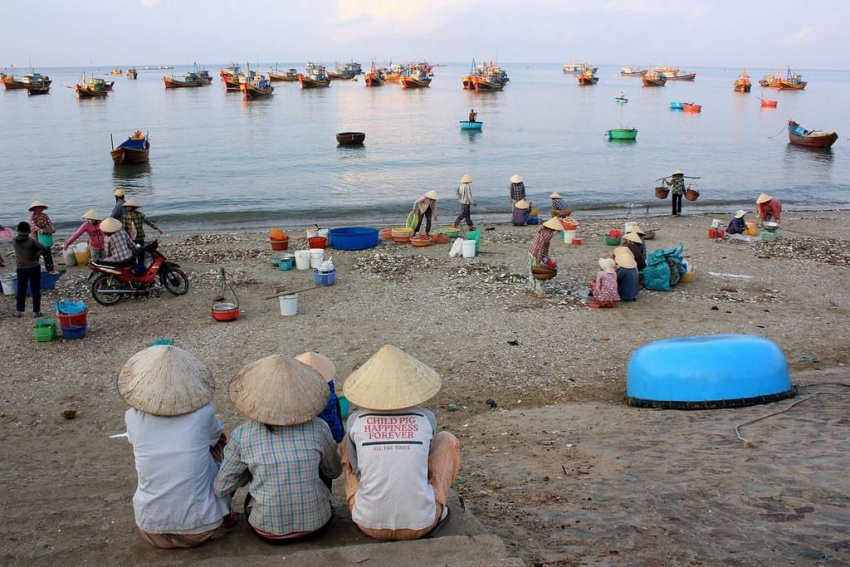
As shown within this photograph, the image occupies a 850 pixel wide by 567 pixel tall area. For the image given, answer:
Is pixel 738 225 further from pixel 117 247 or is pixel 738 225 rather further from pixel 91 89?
pixel 91 89

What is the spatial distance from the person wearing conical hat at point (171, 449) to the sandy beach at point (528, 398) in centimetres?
19

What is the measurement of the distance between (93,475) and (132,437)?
2.45m

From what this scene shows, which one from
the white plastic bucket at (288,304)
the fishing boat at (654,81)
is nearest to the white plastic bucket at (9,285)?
the white plastic bucket at (288,304)

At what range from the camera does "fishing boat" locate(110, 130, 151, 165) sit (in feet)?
108

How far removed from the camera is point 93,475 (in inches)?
238

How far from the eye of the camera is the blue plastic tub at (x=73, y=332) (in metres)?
9.84

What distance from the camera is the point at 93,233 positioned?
12.5 metres

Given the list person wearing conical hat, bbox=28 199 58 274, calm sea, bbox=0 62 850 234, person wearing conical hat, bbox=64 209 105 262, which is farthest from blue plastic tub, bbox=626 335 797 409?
calm sea, bbox=0 62 850 234

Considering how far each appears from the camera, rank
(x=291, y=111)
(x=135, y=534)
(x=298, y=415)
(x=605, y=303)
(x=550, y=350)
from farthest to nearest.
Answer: (x=291, y=111), (x=605, y=303), (x=550, y=350), (x=135, y=534), (x=298, y=415)

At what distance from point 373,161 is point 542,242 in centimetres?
2639

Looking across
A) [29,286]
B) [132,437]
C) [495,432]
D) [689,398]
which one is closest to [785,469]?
[689,398]

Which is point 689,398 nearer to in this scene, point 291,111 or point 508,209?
point 508,209

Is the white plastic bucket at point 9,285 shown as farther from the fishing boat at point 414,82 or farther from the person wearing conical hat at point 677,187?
the fishing boat at point 414,82

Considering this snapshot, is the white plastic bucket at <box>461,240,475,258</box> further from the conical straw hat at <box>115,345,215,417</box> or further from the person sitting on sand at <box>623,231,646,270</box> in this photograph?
the conical straw hat at <box>115,345,215,417</box>
